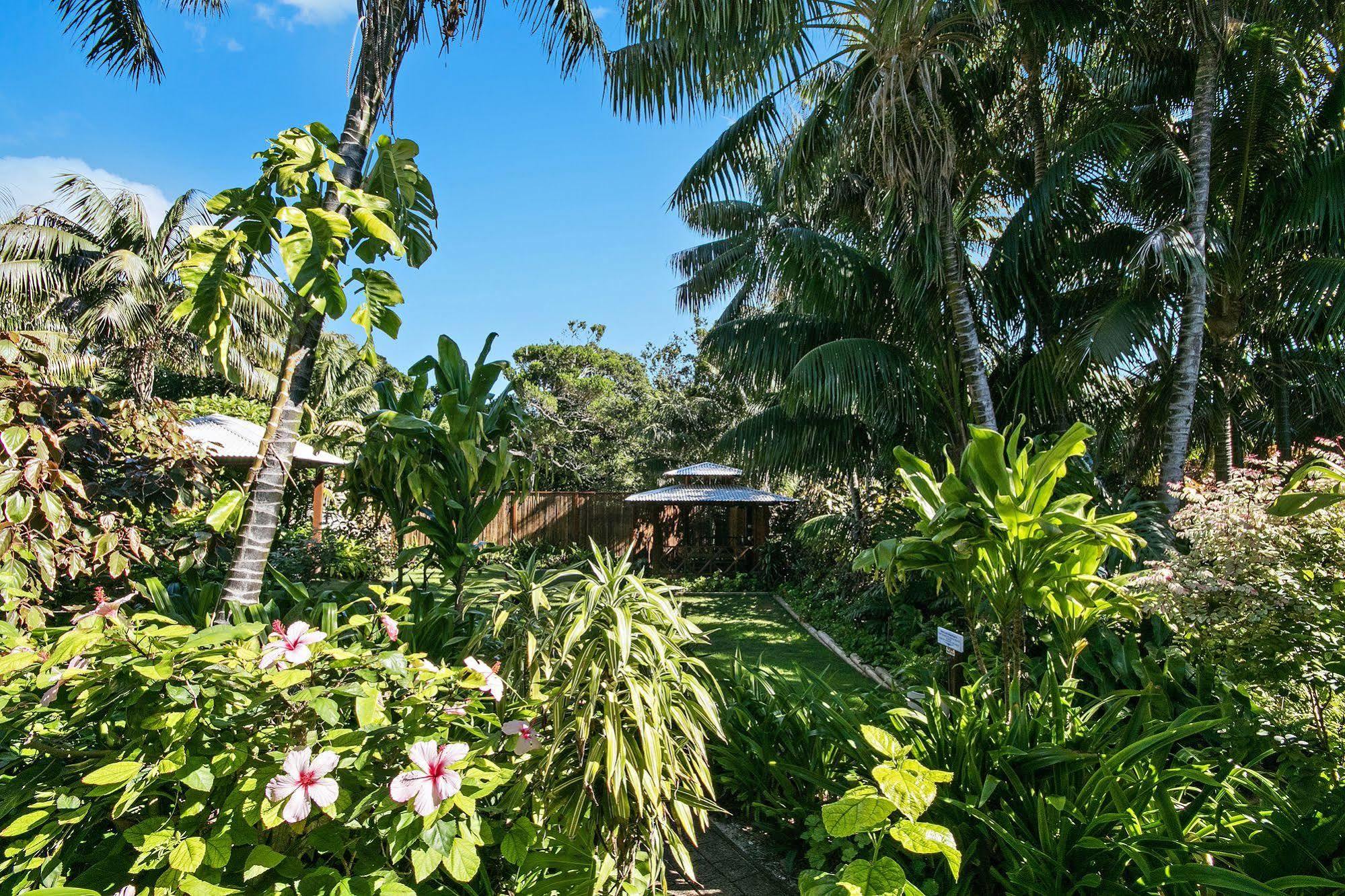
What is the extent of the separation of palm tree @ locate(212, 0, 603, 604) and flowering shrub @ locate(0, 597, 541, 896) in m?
1.06

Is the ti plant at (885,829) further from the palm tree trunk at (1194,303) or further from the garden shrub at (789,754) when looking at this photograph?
the palm tree trunk at (1194,303)

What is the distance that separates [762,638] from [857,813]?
287 inches

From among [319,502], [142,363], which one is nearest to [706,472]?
[319,502]

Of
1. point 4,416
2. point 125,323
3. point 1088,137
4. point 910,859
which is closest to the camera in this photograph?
point 910,859

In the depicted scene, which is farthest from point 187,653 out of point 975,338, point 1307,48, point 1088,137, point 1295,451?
point 1295,451

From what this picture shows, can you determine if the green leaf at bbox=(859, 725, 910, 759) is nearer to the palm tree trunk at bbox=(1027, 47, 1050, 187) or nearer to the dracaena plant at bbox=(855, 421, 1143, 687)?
the dracaena plant at bbox=(855, 421, 1143, 687)

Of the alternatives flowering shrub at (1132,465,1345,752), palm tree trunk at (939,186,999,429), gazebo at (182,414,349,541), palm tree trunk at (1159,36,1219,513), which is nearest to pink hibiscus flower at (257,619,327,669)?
flowering shrub at (1132,465,1345,752)

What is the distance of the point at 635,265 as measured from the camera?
679 inches

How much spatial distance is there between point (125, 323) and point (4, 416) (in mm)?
12290

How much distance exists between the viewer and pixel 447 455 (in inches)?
154

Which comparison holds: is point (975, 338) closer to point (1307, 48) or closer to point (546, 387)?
point (1307, 48)

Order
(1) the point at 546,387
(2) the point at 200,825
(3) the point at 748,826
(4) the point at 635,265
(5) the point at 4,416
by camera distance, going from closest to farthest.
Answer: (2) the point at 200,825 → (5) the point at 4,416 → (3) the point at 748,826 → (4) the point at 635,265 → (1) the point at 546,387

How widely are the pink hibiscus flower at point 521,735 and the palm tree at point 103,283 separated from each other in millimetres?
12850

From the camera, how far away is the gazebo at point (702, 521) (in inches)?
533
